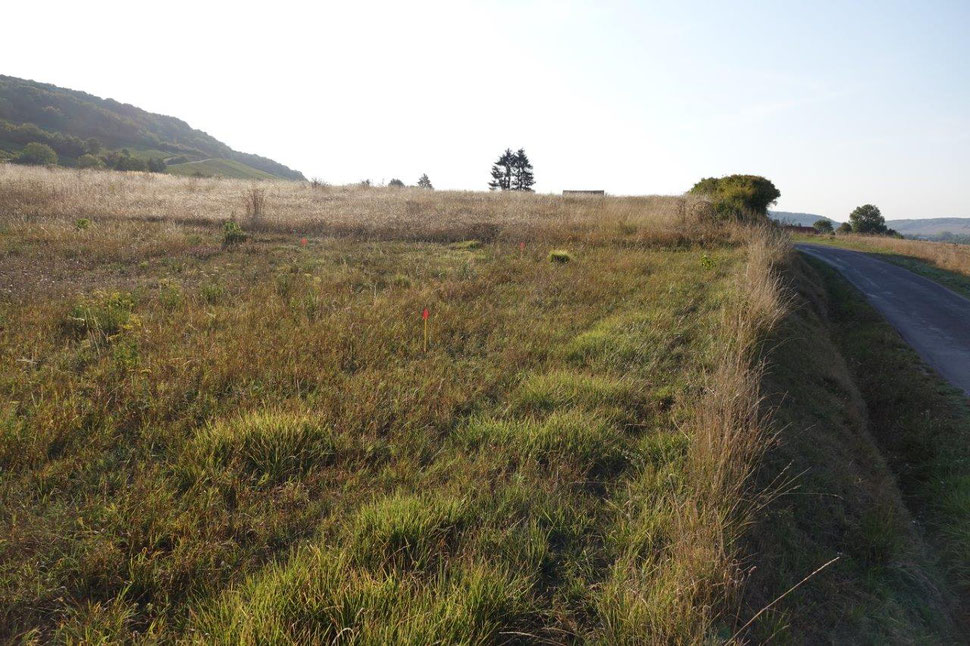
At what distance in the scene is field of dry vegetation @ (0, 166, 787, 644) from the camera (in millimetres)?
2037

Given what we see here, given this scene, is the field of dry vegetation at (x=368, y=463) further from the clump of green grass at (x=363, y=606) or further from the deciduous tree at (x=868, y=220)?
the deciduous tree at (x=868, y=220)

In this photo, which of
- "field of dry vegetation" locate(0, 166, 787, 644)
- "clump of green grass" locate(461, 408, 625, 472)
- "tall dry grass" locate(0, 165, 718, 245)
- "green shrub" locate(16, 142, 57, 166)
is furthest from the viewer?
"green shrub" locate(16, 142, 57, 166)

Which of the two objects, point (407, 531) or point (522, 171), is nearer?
point (407, 531)

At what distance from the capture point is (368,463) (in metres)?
3.14

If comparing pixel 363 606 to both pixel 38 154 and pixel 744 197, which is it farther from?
pixel 38 154

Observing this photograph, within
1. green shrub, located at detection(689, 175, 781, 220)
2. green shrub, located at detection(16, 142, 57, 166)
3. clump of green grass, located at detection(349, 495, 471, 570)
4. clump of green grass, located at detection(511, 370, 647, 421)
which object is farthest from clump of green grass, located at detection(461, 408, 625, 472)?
green shrub, located at detection(16, 142, 57, 166)

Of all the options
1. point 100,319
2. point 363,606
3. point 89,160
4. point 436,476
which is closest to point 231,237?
point 100,319

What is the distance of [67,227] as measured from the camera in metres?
11.3

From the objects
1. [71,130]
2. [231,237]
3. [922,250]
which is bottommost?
[231,237]

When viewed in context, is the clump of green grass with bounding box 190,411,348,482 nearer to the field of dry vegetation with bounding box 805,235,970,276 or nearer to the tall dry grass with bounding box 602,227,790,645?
the tall dry grass with bounding box 602,227,790,645

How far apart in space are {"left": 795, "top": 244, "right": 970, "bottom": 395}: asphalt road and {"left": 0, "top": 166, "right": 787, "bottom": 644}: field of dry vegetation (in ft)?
20.5

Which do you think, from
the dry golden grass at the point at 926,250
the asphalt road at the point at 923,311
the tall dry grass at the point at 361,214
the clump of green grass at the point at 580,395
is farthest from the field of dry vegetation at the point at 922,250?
the clump of green grass at the point at 580,395

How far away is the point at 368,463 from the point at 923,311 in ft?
60.1

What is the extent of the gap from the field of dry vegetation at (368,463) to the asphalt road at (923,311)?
6.23 meters
